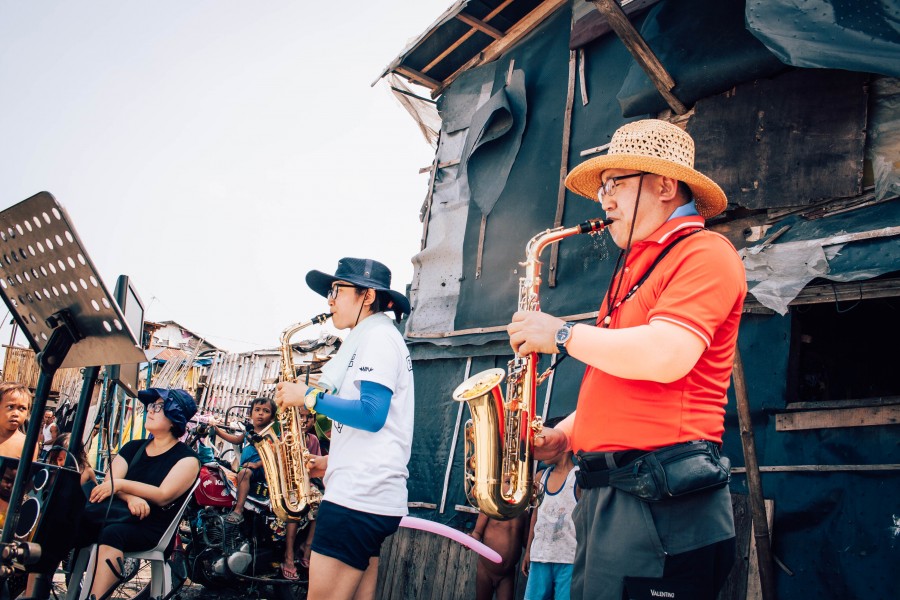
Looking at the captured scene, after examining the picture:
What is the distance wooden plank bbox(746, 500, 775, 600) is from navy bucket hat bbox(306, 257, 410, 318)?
9.41 feet

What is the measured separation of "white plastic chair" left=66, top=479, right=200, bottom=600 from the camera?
4707mm

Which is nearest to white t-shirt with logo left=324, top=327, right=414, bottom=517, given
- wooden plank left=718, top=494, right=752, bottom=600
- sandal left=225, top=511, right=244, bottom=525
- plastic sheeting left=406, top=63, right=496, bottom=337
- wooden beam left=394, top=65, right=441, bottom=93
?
wooden plank left=718, top=494, right=752, bottom=600

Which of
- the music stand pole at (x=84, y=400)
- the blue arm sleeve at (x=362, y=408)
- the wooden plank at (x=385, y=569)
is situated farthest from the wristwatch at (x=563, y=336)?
the wooden plank at (x=385, y=569)

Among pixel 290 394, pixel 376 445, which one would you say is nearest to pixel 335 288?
pixel 290 394

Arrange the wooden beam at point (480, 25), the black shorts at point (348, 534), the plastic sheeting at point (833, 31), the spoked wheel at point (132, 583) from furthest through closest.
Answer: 1. the wooden beam at point (480, 25)
2. the spoked wheel at point (132, 583)
3. the plastic sheeting at point (833, 31)
4. the black shorts at point (348, 534)

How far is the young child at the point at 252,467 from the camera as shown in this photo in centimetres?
679

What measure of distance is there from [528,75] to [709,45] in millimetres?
3046

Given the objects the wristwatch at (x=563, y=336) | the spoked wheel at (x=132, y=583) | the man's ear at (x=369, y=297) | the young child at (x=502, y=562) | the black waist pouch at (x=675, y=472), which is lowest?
the spoked wheel at (x=132, y=583)

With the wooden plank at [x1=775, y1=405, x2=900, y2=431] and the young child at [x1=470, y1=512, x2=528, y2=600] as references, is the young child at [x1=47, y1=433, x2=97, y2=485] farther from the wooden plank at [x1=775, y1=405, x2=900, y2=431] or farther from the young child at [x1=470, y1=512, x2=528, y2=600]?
the wooden plank at [x1=775, y1=405, x2=900, y2=431]

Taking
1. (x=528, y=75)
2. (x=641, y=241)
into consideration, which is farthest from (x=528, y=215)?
(x=641, y=241)

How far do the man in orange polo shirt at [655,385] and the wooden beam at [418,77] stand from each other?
7.71 meters

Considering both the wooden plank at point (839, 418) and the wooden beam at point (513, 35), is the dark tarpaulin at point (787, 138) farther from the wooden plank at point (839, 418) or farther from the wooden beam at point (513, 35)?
the wooden beam at point (513, 35)

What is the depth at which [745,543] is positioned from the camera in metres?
4.57

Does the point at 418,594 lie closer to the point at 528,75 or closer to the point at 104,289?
the point at 104,289
